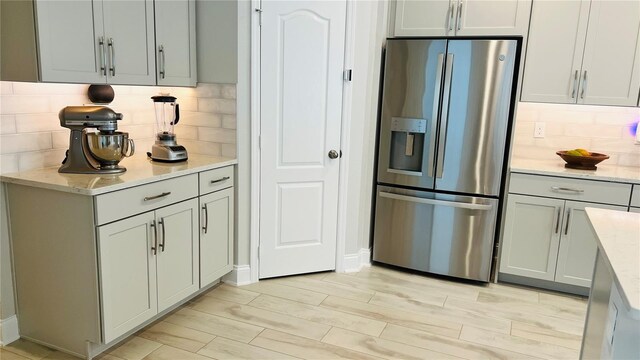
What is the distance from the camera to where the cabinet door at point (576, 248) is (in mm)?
3195

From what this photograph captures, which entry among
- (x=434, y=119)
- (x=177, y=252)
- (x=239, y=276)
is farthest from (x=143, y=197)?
(x=434, y=119)

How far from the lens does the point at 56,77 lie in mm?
2281

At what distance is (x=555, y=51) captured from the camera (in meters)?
3.19

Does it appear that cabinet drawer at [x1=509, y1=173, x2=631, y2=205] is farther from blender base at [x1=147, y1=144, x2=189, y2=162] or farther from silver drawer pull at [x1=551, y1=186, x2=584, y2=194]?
blender base at [x1=147, y1=144, x2=189, y2=162]

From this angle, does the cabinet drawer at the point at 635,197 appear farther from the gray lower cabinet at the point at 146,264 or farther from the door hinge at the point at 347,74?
the gray lower cabinet at the point at 146,264

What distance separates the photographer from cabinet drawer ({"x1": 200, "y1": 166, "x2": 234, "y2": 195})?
Result: 9.55 ft

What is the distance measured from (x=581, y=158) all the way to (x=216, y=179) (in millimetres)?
2498

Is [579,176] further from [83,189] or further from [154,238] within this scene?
[83,189]

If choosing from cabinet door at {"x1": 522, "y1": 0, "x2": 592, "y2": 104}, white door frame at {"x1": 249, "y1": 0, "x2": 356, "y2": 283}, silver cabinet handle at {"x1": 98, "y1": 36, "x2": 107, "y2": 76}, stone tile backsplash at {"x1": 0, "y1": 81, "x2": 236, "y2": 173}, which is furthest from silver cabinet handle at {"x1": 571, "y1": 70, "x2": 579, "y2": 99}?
silver cabinet handle at {"x1": 98, "y1": 36, "x2": 107, "y2": 76}

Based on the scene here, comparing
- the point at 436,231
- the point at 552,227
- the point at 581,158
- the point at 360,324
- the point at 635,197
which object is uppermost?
the point at 581,158

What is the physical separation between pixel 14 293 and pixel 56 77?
3.86 ft

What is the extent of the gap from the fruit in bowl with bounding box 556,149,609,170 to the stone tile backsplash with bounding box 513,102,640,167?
8.8 inches

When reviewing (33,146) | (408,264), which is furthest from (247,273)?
(33,146)

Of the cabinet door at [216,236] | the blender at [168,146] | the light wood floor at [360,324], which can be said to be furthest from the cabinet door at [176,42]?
the light wood floor at [360,324]
